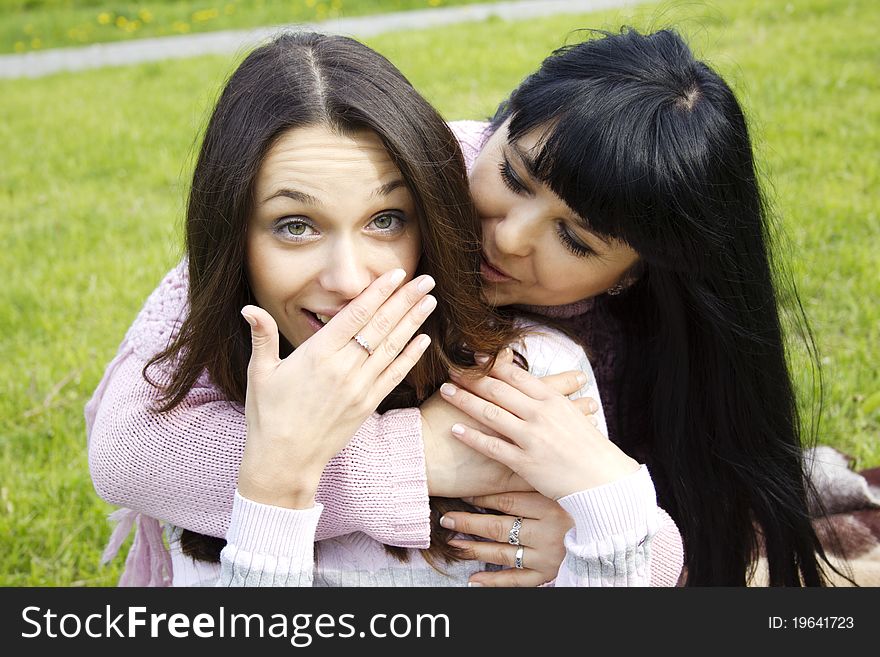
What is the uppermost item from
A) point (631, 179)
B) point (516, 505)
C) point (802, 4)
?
point (802, 4)

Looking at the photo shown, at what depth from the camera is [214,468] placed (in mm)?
2406

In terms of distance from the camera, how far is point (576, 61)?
2613 mm

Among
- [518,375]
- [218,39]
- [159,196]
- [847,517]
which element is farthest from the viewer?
[218,39]

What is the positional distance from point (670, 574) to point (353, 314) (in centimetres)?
117

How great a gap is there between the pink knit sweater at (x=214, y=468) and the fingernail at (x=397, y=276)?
424 millimetres

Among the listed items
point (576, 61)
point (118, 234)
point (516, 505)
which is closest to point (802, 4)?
point (118, 234)

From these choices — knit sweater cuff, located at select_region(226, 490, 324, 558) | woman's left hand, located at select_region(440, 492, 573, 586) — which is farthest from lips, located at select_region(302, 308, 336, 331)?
woman's left hand, located at select_region(440, 492, 573, 586)

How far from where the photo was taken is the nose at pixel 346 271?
2.23m

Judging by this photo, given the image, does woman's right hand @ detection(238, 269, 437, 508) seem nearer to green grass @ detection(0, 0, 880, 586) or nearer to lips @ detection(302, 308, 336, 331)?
lips @ detection(302, 308, 336, 331)

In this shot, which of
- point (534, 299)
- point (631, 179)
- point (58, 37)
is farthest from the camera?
point (58, 37)

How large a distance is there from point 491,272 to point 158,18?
9920 millimetres

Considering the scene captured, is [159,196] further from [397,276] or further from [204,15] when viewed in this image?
[204,15]

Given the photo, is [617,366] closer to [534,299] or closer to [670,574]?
[534,299]

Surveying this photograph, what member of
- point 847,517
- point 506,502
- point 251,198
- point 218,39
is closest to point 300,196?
point 251,198
